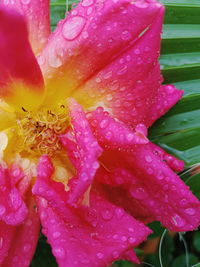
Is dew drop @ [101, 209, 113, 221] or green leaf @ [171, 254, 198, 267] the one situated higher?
dew drop @ [101, 209, 113, 221]

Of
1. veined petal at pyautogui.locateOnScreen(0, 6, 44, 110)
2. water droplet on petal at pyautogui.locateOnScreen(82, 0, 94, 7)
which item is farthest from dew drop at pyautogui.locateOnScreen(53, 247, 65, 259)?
water droplet on petal at pyautogui.locateOnScreen(82, 0, 94, 7)

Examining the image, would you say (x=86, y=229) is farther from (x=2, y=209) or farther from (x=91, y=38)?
(x=91, y=38)

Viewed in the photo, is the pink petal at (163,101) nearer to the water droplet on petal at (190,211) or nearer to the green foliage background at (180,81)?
the green foliage background at (180,81)

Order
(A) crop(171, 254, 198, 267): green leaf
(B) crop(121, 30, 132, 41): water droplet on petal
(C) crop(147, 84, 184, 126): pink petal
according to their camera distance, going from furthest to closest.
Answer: (A) crop(171, 254, 198, 267): green leaf → (C) crop(147, 84, 184, 126): pink petal → (B) crop(121, 30, 132, 41): water droplet on petal

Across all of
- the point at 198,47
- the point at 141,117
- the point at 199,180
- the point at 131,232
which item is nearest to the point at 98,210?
the point at 131,232

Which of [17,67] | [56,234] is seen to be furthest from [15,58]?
[56,234]

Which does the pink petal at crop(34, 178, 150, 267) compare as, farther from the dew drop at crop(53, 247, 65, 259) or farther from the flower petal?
the flower petal
